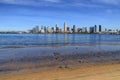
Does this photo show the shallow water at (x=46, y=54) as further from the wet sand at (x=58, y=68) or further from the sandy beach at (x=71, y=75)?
the sandy beach at (x=71, y=75)

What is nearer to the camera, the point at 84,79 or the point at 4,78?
the point at 84,79

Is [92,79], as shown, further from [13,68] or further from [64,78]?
[13,68]

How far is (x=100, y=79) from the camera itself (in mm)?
10984

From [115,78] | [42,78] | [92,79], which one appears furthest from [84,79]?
[42,78]

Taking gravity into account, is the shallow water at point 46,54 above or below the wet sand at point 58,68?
below

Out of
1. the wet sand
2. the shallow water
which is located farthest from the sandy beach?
the shallow water

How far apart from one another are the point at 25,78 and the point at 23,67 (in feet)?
17.6

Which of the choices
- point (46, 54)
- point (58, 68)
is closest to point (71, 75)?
point (58, 68)

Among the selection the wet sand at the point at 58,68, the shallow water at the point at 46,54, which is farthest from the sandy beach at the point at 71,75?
the shallow water at the point at 46,54

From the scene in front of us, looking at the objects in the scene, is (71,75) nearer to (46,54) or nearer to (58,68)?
(58,68)

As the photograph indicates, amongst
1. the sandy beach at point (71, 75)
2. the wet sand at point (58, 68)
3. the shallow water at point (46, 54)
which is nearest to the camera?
the sandy beach at point (71, 75)

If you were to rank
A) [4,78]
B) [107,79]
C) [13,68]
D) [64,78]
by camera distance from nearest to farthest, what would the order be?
[107,79] → [64,78] → [4,78] → [13,68]

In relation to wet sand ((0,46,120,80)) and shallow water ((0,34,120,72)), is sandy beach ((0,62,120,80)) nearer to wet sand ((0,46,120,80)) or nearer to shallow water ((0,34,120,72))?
wet sand ((0,46,120,80))

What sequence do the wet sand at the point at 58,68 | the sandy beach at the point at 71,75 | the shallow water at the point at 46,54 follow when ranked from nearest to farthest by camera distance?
the sandy beach at the point at 71,75, the wet sand at the point at 58,68, the shallow water at the point at 46,54
